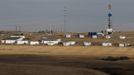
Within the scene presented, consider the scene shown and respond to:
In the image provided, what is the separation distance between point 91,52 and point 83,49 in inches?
236

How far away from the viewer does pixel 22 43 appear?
10519 centimetres

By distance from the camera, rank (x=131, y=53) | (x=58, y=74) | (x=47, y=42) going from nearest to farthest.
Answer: (x=58, y=74)
(x=131, y=53)
(x=47, y=42)

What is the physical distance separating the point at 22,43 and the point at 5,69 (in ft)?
208

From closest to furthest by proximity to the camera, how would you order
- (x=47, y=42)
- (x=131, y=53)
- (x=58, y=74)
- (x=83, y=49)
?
(x=58, y=74) → (x=131, y=53) → (x=83, y=49) → (x=47, y=42)

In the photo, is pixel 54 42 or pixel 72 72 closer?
pixel 72 72

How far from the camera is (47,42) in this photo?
105 meters

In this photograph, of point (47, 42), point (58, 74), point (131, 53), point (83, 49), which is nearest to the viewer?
point (58, 74)

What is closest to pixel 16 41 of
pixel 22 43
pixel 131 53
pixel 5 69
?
pixel 22 43

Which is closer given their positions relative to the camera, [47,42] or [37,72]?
[37,72]

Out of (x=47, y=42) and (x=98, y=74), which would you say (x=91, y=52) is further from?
(x=98, y=74)

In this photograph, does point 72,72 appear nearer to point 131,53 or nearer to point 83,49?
point 131,53

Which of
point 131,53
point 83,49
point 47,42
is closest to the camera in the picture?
point 131,53

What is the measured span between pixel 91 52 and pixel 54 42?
24.4 m

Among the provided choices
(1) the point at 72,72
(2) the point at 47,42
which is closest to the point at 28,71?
(1) the point at 72,72
